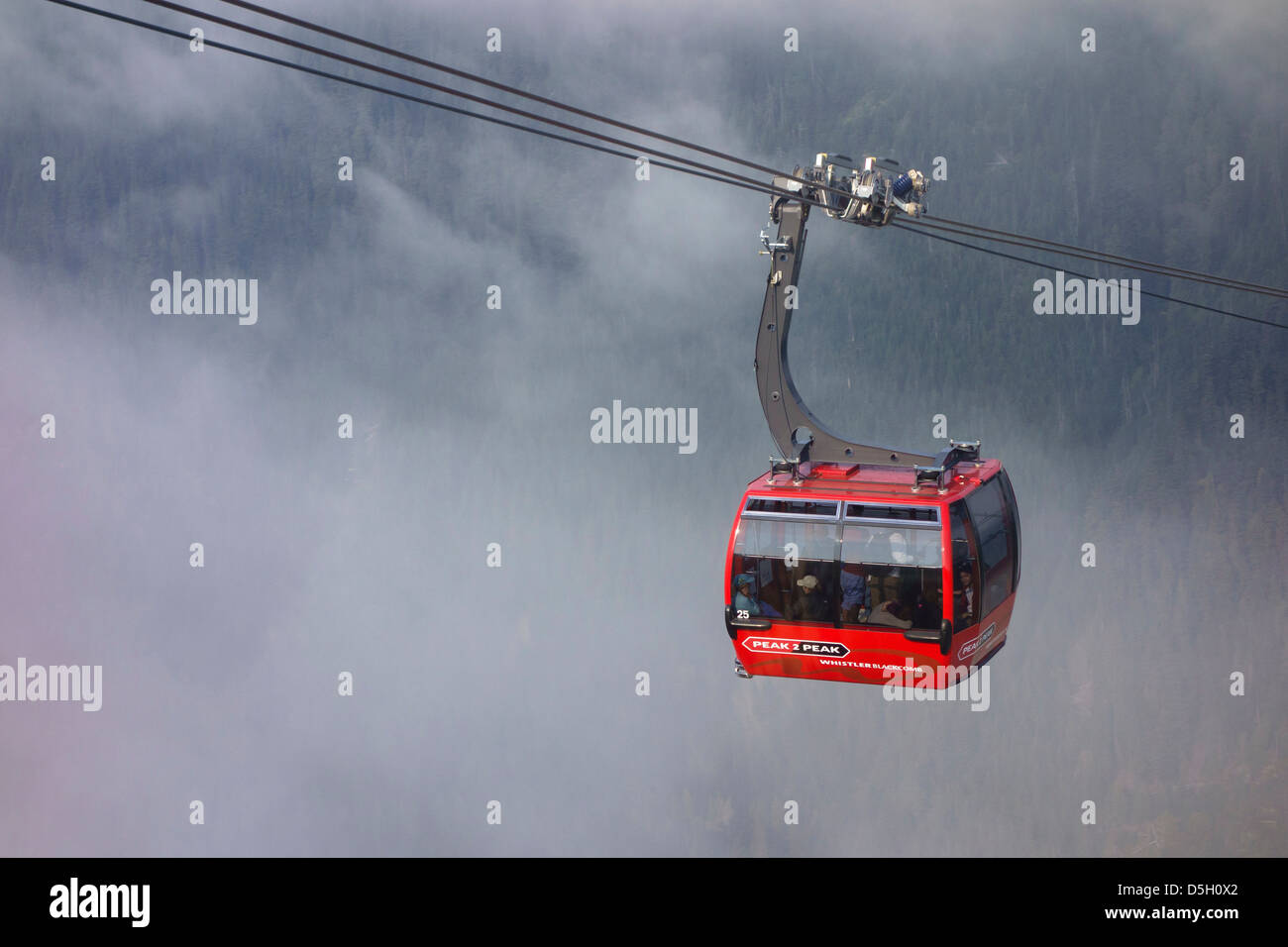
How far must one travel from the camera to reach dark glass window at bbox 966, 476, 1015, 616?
15070 millimetres

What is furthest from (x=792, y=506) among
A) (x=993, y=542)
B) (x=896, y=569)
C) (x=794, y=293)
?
(x=794, y=293)

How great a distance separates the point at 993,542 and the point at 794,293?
4425mm

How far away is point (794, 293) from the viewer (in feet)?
56.6

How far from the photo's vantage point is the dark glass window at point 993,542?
15.1 metres

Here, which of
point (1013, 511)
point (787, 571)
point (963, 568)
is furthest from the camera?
point (1013, 511)

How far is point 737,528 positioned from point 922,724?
103901 mm

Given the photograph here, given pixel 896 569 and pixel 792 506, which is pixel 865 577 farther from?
pixel 792 506

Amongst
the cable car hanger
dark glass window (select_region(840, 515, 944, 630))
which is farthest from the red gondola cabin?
the cable car hanger

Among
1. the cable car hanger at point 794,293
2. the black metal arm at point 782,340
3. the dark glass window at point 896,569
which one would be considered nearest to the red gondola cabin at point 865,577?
the dark glass window at point 896,569

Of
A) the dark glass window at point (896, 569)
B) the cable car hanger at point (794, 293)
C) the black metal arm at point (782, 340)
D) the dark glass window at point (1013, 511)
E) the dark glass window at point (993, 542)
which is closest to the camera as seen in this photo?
the dark glass window at point (896, 569)

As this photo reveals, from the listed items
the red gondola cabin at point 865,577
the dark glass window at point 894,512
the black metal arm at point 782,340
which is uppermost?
the black metal arm at point 782,340

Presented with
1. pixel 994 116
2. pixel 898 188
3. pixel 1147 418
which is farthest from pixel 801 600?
pixel 1147 418

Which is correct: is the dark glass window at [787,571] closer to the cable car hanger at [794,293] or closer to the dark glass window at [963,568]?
the cable car hanger at [794,293]

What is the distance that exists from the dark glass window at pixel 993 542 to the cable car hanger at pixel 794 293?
54 centimetres
